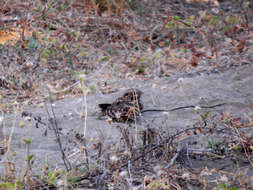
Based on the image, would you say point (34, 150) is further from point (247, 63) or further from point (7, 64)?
point (247, 63)

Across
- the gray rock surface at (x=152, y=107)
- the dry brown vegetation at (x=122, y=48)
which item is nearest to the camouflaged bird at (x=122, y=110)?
the gray rock surface at (x=152, y=107)

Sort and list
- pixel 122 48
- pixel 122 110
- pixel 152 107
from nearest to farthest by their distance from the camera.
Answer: pixel 122 110, pixel 152 107, pixel 122 48

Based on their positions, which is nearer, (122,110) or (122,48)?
(122,110)

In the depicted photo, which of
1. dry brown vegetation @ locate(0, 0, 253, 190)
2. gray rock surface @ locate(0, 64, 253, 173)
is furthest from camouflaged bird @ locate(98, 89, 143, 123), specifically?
dry brown vegetation @ locate(0, 0, 253, 190)

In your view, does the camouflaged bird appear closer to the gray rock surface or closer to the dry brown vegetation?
the gray rock surface

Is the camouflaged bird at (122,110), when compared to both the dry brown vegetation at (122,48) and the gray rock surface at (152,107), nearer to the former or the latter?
the gray rock surface at (152,107)

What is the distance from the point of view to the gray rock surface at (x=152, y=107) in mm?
2932

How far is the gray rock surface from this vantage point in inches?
115

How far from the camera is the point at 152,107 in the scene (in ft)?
12.4

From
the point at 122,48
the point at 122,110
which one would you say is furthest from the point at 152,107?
the point at 122,48

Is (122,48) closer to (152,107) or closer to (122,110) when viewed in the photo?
(152,107)

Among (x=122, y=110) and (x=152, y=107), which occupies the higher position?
(x=122, y=110)

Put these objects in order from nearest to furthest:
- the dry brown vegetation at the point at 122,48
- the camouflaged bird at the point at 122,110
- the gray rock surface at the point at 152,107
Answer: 1. the dry brown vegetation at the point at 122,48
2. the gray rock surface at the point at 152,107
3. the camouflaged bird at the point at 122,110

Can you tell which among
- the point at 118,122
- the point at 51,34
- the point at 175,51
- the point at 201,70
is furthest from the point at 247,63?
the point at 51,34
